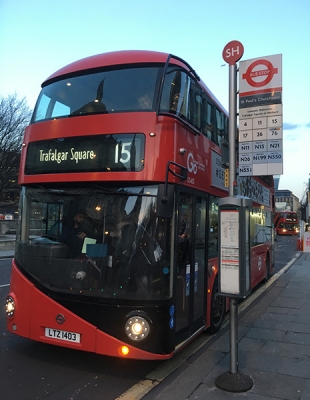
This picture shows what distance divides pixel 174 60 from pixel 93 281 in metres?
3.37

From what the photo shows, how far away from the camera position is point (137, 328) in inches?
169

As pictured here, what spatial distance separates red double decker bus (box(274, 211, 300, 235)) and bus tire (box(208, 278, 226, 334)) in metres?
51.4

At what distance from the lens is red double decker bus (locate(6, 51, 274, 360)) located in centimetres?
443

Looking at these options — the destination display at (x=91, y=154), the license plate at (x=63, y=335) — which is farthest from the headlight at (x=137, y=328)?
the destination display at (x=91, y=154)

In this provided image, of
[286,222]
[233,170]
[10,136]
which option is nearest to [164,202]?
[233,170]

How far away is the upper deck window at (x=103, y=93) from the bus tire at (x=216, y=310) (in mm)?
3502

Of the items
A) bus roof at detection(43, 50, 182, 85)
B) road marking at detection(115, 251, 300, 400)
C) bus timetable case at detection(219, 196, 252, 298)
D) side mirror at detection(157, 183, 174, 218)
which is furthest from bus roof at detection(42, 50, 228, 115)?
road marking at detection(115, 251, 300, 400)

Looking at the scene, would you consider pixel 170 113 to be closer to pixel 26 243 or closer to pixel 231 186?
pixel 231 186

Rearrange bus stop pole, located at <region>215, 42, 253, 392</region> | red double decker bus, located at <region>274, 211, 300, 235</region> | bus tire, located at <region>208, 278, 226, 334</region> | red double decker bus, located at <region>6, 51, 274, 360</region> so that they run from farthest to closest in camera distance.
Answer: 1. red double decker bus, located at <region>274, 211, 300, 235</region>
2. bus tire, located at <region>208, 278, 226, 334</region>
3. red double decker bus, located at <region>6, 51, 274, 360</region>
4. bus stop pole, located at <region>215, 42, 253, 392</region>

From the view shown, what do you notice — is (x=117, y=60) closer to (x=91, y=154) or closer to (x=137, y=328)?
(x=91, y=154)

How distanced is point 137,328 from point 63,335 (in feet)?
3.34

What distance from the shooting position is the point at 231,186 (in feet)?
14.4


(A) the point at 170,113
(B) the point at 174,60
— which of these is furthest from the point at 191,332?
(B) the point at 174,60

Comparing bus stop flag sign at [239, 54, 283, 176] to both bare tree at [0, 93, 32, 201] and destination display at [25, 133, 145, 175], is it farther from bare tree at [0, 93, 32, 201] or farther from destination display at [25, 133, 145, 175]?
bare tree at [0, 93, 32, 201]
